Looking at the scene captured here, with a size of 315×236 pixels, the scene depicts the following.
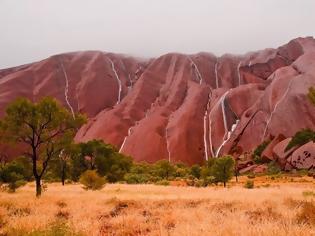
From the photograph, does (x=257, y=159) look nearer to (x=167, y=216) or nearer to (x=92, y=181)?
(x=92, y=181)

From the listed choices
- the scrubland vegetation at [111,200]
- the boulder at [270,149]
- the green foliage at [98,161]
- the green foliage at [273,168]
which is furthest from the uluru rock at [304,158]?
the green foliage at [98,161]

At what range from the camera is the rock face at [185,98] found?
127188 millimetres

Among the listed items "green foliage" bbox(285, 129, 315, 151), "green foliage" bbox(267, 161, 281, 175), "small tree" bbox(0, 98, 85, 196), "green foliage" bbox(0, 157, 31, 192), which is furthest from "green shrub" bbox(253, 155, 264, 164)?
A: "small tree" bbox(0, 98, 85, 196)

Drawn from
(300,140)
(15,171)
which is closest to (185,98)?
(300,140)

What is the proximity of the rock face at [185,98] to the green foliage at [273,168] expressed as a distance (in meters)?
19.5

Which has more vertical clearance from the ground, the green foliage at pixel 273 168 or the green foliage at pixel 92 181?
the green foliage at pixel 92 181

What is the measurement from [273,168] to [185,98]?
77349mm

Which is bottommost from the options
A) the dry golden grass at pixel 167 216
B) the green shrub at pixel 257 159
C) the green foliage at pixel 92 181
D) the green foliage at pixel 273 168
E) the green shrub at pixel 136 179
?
the green shrub at pixel 257 159

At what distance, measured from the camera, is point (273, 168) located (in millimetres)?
88500

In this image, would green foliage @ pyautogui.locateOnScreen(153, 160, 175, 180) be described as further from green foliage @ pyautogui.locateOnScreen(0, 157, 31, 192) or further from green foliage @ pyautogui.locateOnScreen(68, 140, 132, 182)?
green foliage @ pyautogui.locateOnScreen(0, 157, 31, 192)

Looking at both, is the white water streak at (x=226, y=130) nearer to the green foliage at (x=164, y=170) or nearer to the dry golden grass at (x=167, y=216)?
the green foliage at (x=164, y=170)

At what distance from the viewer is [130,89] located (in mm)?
185875

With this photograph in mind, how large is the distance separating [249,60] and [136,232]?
181805 millimetres

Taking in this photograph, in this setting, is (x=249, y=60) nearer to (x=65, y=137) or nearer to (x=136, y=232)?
(x=65, y=137)
